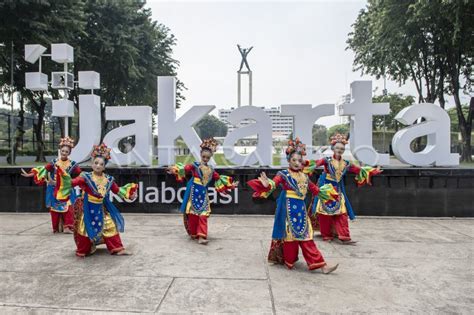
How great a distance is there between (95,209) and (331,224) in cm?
399

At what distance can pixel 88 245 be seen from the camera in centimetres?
566

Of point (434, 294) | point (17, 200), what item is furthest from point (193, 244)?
point (17, 200)

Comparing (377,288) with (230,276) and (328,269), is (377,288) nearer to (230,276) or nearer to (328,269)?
(328,269)

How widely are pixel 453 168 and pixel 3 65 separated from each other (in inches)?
782

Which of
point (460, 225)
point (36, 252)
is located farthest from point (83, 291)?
point (460, 225)

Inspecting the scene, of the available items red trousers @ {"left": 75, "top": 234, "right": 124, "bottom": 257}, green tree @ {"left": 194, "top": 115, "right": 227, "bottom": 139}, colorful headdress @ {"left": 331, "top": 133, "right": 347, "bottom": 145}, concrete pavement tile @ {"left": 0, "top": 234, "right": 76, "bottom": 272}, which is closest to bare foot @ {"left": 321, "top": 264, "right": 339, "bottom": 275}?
colorful headdress @ {"left": 331, "top": 133, "right": 347, "bottom": 145}

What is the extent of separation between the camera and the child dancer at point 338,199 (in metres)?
6.71

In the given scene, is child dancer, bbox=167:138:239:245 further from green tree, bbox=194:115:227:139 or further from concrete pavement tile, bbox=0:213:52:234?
green tree, bbox=194:115:227:139

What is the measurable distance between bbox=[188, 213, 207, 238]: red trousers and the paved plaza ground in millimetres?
185

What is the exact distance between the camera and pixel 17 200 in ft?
31.1

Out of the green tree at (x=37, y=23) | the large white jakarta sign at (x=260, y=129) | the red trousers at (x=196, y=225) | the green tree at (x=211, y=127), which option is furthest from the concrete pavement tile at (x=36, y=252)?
the green tree at (x=211, y=127)

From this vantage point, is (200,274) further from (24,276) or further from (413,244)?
(413,244)

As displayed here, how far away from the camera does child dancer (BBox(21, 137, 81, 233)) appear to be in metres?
7.14

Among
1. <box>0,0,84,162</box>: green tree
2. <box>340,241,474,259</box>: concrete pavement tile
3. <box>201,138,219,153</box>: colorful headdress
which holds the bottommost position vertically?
<box>340,241,474,259</box>: concrete pavement tile
